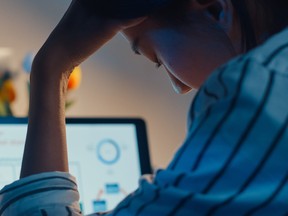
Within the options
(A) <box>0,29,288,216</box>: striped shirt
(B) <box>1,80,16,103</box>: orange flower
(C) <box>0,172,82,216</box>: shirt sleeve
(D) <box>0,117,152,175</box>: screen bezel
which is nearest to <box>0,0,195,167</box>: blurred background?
(B) <box>1,80,16,103</box>: orange flower

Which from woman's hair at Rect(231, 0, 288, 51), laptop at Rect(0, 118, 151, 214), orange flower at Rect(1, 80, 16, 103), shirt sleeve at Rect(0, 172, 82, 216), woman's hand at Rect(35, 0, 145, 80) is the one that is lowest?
shirt sleeve at Rect(0, 172, 82, 216)

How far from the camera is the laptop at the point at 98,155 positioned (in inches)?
37.3

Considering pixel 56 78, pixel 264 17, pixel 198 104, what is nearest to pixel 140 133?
pixel 56 78

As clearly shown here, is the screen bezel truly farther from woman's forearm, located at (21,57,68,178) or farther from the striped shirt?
the striped shirt

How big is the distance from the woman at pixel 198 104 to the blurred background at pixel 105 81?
2.48 feet

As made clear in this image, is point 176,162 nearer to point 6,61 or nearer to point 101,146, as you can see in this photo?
point 101,146

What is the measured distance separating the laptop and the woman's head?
40 centimetres

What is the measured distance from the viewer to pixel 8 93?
1393 mm

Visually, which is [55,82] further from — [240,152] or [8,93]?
[8,93]

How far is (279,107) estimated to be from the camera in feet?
1.38

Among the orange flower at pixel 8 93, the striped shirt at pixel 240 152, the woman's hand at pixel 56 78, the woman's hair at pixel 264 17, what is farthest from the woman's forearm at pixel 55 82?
the orange flower at pixel 8 93

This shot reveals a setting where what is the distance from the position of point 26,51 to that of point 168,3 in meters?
0.99

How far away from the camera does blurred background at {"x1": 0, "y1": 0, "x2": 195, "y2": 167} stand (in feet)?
4.89

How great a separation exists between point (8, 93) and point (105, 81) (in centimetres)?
30
